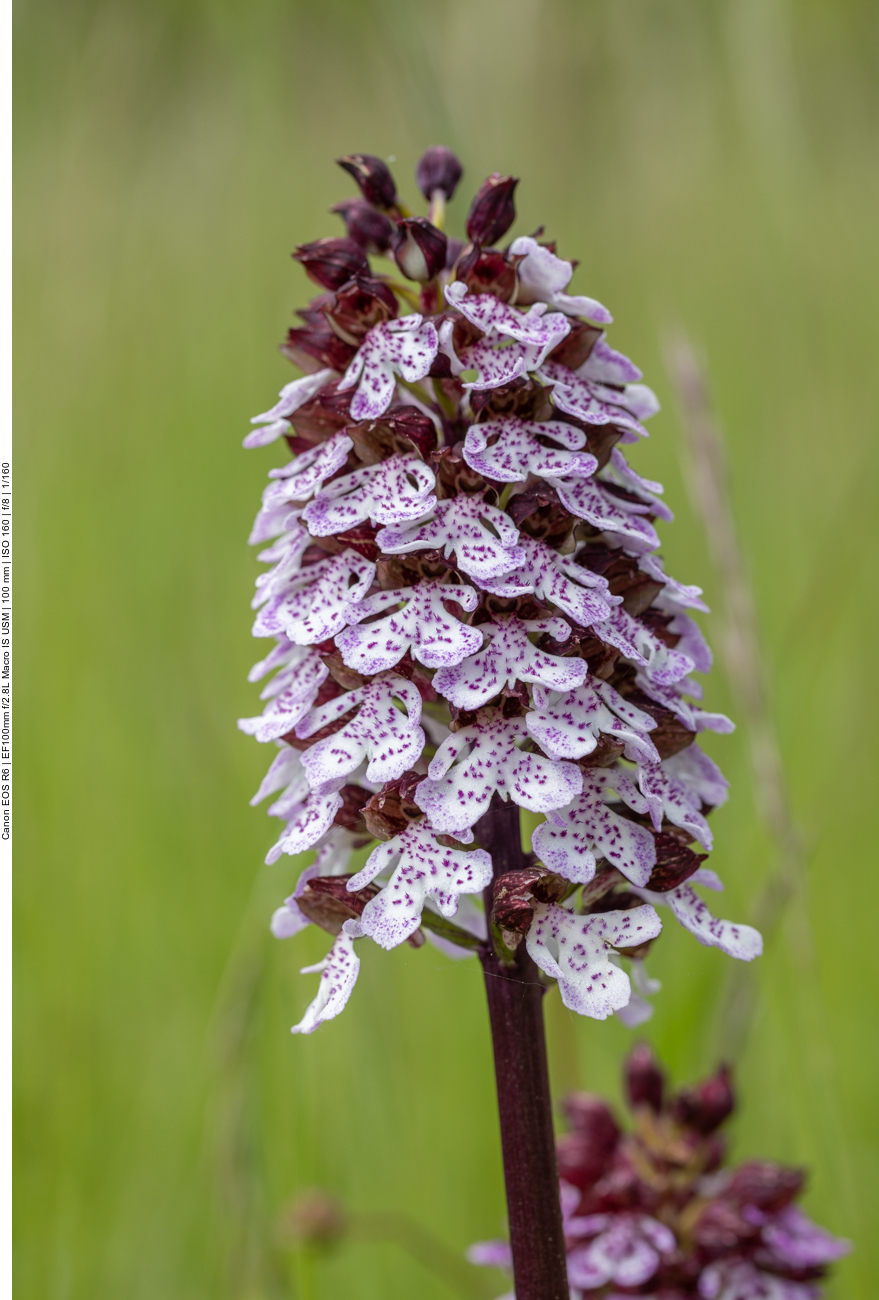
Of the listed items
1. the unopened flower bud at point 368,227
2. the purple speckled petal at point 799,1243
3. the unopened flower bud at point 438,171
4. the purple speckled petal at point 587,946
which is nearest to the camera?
the purple speckled petal at point 587,946

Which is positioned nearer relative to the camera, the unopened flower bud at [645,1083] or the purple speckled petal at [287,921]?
the purple speckled petal at [287,921]

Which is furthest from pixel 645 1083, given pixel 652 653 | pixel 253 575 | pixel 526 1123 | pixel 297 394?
pixel 253 575

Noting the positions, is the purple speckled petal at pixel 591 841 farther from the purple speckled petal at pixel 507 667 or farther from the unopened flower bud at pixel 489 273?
the unopened flower bud at pixel 489 273

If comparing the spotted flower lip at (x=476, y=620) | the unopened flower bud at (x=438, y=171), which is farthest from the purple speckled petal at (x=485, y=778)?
the unopened flower bud at (x=438, y=171)

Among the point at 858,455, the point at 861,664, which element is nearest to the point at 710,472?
the point at 861,664

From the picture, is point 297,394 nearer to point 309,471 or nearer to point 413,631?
point 309,471
